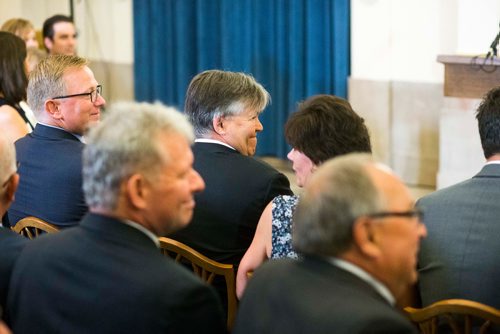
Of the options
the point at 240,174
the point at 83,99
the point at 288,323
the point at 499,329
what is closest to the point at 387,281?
the point at 288,323

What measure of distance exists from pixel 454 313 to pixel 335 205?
27.3 inches

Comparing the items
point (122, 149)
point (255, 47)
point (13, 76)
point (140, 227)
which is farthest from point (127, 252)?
point (255, 47)

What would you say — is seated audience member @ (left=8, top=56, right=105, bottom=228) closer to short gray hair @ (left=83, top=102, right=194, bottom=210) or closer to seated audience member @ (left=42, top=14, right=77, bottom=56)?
short gray hair @ (left=83, top=102, right=194, bottom=210)

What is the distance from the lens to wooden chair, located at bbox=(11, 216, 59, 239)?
298 cm

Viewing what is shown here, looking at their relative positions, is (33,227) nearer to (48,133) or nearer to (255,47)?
(48,133)

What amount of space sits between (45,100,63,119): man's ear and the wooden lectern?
2.87m

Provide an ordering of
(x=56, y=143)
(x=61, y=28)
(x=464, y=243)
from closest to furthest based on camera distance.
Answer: (x=464, y=243) < (x=56, y=143) < (x=61, y=28)

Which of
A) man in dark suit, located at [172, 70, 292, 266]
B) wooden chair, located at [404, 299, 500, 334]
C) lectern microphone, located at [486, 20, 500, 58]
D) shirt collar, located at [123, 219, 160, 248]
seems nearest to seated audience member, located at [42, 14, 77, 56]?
lectern microphone, located at [486, 20, 500, 58]

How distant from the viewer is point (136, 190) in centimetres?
192

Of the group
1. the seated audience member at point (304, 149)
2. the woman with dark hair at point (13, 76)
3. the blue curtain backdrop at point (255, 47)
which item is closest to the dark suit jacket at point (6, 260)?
the seated audience member at point (304, 149)

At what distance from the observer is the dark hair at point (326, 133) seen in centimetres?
283

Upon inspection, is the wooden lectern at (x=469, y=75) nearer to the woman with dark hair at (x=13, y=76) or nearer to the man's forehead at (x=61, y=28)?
the woman with dark hair at (x=13, y=76)

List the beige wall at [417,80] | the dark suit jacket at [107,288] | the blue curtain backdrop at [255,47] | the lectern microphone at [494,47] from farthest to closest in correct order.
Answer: the blue curtain backdrop at [255,47]
the beige wall at [417,80]
the lectern microphone at [494,47]
the dark suit jacket at [107,288]

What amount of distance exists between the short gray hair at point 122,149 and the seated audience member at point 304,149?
2.71 feet
